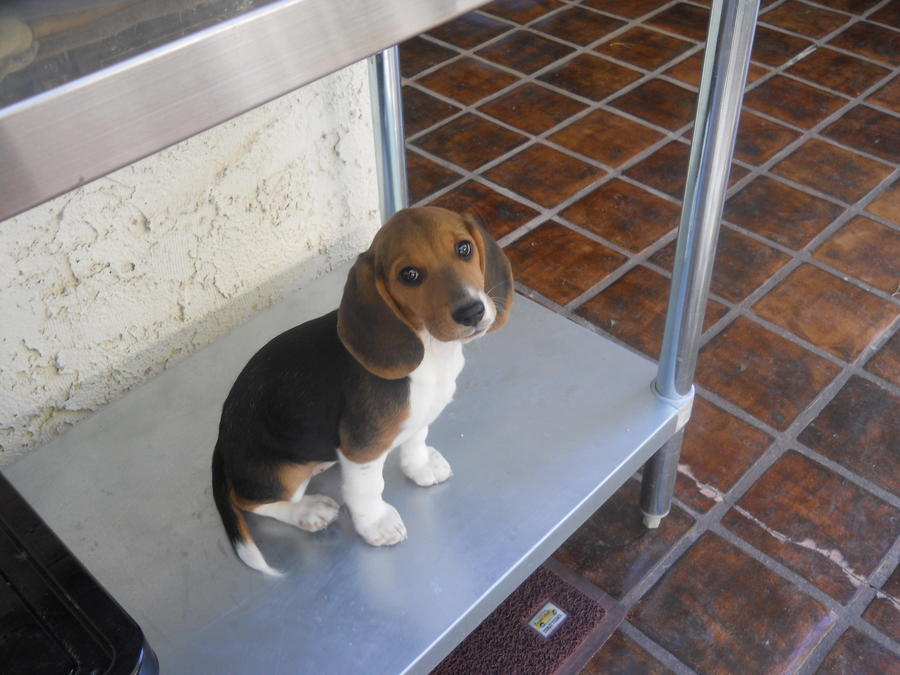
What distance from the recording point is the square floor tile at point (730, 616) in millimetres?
1012

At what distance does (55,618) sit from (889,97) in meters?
2.04

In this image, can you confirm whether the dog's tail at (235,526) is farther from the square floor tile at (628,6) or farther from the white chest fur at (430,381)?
the square floor tile at (628,6)

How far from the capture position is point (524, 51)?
223 cm

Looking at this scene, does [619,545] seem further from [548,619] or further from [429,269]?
[429,269]

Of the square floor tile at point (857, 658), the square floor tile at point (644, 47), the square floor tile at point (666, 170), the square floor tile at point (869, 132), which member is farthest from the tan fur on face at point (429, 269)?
the square floor tile at point (644, 47)

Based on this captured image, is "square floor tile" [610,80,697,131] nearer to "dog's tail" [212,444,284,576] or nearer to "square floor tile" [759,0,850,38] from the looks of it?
"square floor tile" [759,0,850,38]

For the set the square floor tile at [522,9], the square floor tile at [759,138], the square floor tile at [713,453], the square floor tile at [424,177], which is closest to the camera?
the square floor tile at [713,453]

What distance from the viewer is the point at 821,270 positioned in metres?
1.55

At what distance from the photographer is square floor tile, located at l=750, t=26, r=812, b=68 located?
85.4 inches

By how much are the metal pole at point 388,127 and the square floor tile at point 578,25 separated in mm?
1397

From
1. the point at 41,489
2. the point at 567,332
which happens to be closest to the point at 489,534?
the point at 567,332

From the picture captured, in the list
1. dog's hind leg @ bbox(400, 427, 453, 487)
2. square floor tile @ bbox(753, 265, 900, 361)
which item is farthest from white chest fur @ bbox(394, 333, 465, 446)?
square floor tile @ bbox(753, 265, 900, 361)

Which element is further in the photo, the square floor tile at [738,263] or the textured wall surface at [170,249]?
the square floor tile at [738,263]

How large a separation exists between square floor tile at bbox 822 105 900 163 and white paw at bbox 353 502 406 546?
147 centimetres
